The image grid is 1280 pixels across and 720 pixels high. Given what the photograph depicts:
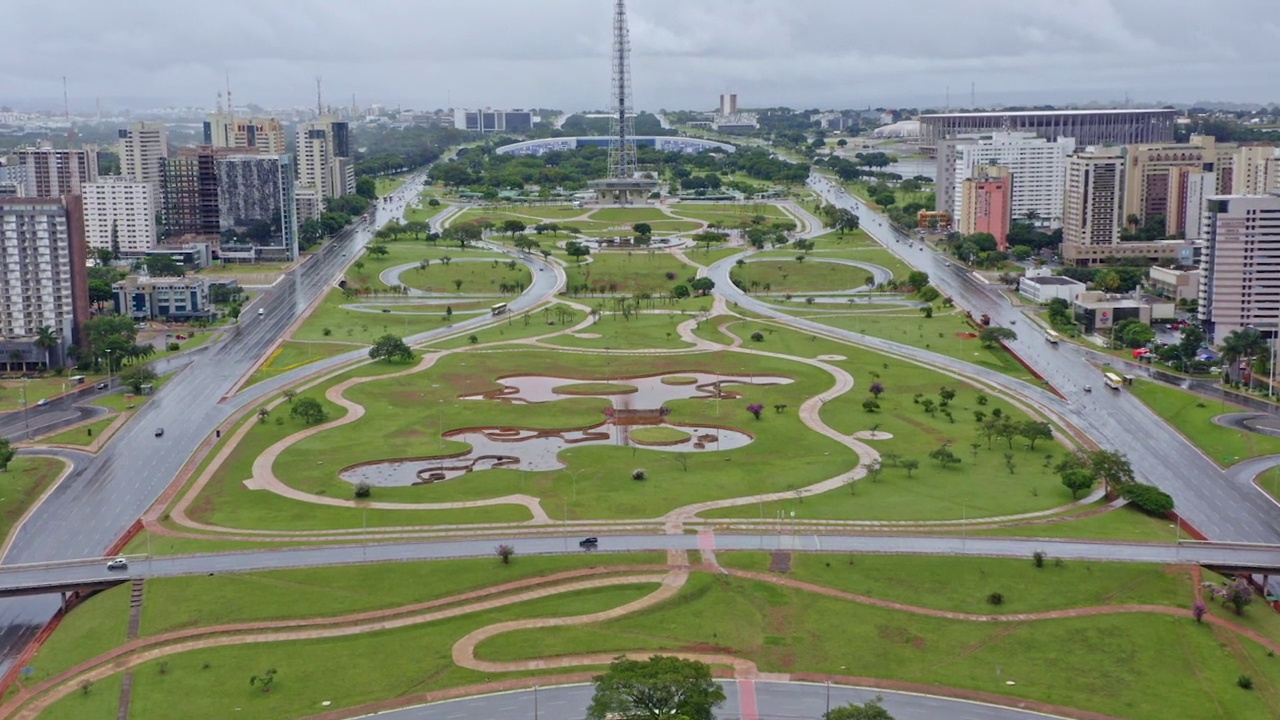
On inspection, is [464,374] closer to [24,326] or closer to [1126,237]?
[24,326]

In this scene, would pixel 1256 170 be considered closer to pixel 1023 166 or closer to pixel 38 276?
pixel 1023 166

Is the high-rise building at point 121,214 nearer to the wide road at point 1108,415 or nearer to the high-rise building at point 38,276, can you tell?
the high-rise building at point 38,276

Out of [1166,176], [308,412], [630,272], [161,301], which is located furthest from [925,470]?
[1166,176]

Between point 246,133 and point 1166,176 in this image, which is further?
point 246,133

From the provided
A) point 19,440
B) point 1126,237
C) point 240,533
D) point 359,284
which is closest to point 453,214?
point 359,284

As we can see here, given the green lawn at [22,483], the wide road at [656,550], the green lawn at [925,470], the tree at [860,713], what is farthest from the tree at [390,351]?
the tree at [860,713]

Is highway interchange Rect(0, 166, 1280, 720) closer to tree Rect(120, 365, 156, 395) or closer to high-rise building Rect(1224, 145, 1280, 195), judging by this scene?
tree Rect(120, 365, 156, 395)

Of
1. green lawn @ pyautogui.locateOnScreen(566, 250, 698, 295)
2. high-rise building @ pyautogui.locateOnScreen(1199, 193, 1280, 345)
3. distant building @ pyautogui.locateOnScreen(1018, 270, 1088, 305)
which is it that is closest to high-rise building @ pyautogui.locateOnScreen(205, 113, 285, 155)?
green lawn @ pyautogui.locateOnScreen(566, 250, 698, 295)
